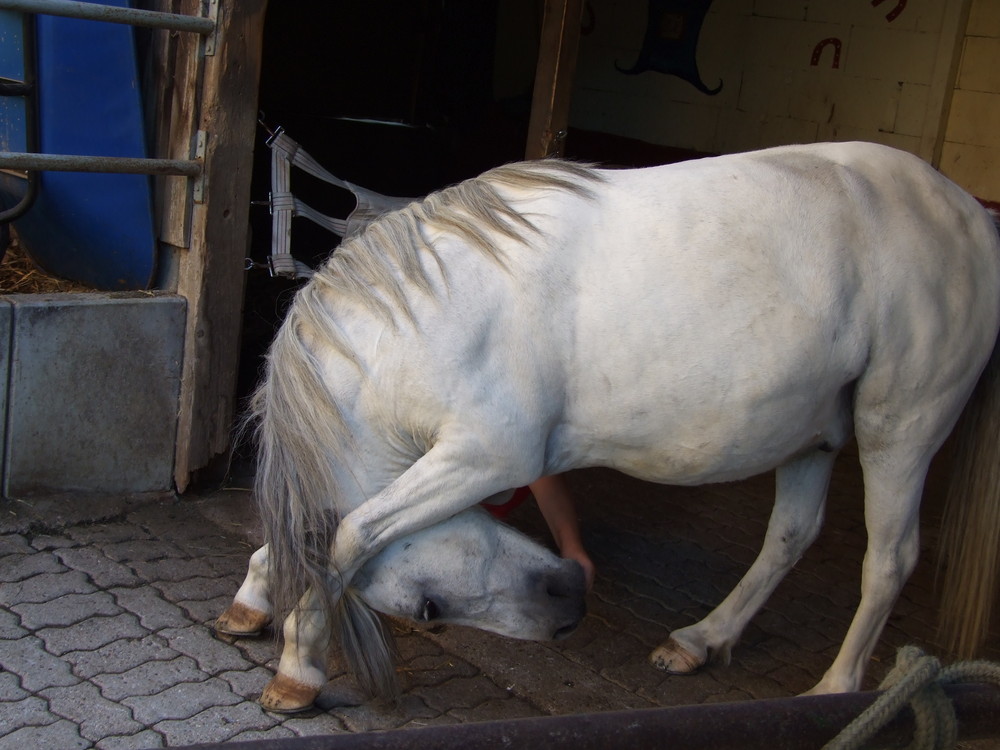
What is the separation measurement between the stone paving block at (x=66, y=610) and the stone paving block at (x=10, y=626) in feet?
0.06

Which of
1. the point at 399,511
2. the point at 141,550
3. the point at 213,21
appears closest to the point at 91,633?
the point at 141,550

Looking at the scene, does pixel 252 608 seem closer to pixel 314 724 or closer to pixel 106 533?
pixel 314 724

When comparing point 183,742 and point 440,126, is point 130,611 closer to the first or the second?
point 183,742

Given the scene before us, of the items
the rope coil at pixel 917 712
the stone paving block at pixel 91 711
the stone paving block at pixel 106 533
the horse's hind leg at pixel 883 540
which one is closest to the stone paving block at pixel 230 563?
the stone paving block at pixel 106 533

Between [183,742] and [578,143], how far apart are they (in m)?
4.86

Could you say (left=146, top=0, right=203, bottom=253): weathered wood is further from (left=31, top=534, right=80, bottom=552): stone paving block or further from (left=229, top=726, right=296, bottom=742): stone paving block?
(left=229, top=726, right=296, bottom=742): stone paving block

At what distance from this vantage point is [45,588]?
115 inches

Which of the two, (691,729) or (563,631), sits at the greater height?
(691,729)

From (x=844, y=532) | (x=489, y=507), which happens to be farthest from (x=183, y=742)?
(x=844, y=532)

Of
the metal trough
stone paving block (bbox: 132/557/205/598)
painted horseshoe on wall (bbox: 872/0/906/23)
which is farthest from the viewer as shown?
painted horseshoe on wall (bbox: 872/0/906/23)

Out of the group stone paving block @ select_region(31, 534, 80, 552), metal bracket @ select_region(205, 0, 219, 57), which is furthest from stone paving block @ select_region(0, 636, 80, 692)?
metal bracket @ select_region(205, 0, 219, 57)

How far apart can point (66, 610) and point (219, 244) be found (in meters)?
1.26

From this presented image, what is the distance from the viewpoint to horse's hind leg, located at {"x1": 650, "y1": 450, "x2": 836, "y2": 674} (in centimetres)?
297

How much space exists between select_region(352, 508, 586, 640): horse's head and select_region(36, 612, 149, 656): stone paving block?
786 mm
